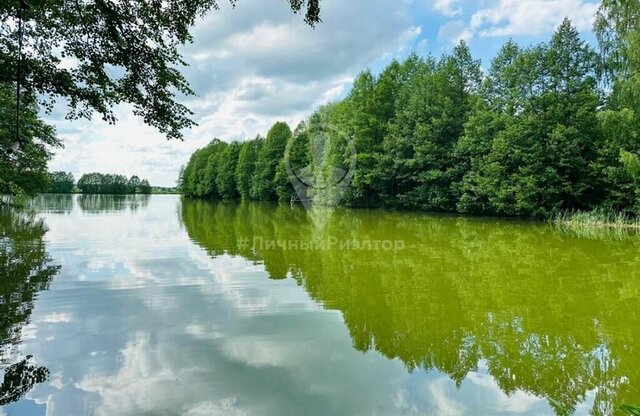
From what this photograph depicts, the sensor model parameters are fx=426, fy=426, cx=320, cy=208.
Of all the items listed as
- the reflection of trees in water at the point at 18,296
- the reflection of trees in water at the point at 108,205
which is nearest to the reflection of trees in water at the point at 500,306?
the reflection of trees in water at the point at 18,296

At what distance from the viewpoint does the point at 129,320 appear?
20.5 feet

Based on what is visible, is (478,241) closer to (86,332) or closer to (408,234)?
(408,234)

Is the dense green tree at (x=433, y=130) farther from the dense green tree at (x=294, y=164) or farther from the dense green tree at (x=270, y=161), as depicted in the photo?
the dense green tree at (x=270, y=161)

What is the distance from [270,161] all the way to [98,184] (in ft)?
224

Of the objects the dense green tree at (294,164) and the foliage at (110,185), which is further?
the foliage at (110,185)

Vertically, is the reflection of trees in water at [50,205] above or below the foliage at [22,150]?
below

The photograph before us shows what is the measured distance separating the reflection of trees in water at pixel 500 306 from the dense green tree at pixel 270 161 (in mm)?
39889

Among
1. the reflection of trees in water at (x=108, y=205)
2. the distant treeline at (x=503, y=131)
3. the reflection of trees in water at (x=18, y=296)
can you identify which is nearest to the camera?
the reflection of trees in water at (x=18, y=296)

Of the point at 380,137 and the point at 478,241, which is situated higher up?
the point at 380,137

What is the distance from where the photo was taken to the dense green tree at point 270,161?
53719 mm

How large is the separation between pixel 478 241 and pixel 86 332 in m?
13.1

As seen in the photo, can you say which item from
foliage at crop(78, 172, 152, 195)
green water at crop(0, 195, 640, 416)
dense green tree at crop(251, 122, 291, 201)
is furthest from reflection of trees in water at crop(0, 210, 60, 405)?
foliage at crop(78, 172, 152, 195)

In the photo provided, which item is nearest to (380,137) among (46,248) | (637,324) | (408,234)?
(408,234)

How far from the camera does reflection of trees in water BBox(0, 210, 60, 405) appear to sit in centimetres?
419
